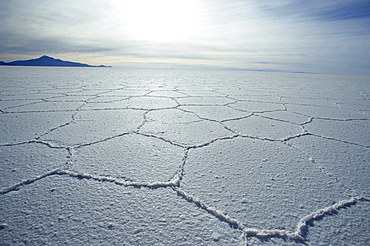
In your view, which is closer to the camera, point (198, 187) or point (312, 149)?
point (198, 187)

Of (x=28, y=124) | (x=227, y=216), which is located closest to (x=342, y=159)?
(x=227, y=216)

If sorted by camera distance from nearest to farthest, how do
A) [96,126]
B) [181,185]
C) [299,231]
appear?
[299,231]
[181,185]
[96,126]

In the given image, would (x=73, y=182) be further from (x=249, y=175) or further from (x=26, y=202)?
(x=249, y=175)

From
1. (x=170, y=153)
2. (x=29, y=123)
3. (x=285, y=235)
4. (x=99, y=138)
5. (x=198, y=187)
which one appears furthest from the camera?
(x=29, y=123)

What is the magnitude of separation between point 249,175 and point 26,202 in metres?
0.75

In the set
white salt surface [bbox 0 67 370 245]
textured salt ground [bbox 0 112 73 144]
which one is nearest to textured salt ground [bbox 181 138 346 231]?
white salt surface [bbox 0 67 370 245]

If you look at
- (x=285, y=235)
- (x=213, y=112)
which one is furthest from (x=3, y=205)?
(x=213, y=112)

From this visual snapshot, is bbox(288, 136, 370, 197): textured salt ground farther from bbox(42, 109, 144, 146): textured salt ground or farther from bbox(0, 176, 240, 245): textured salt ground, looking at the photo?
bbox(42, 109, 144, 146): textured salt ground

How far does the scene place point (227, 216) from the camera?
51 cm

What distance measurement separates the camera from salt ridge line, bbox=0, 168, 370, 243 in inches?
18.3

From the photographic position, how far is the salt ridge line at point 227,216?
0.47m

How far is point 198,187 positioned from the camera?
633 millimetres

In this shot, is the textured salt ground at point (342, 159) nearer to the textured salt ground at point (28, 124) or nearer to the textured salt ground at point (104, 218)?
the textured salt ground at point (104, 218)

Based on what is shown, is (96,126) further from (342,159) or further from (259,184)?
(342,159)
